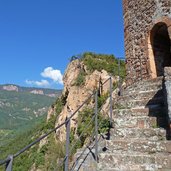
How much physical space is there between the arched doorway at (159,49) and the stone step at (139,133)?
3.41 m

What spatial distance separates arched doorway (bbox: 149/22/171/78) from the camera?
884cm

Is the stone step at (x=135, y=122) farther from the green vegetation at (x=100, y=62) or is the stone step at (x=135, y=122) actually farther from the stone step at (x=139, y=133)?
the green vegetation at (x=100, y=62)

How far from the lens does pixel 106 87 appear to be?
1602 cm

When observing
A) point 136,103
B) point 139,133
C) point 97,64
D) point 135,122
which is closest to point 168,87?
point 139,133

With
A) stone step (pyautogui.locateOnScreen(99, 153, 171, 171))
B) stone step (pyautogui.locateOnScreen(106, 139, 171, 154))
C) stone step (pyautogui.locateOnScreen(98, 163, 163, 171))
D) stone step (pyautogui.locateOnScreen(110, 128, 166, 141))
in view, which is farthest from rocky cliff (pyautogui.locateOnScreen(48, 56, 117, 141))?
stone step (pyautogui.locateOnScreen(98, 163, 163, 171))

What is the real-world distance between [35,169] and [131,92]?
10.5m

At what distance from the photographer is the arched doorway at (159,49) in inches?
348

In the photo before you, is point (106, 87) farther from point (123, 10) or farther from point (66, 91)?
point (123, 10)

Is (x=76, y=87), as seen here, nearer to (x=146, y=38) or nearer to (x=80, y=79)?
(x=80, y=79)

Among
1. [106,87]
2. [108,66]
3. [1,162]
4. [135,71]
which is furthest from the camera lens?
[108,66]

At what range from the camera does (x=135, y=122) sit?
6141 millimetres

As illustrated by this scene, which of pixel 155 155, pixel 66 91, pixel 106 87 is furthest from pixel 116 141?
pixel 66 91

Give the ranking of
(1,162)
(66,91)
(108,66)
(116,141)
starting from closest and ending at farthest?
(1,162) → (116,141) → (108,66) → (66,91)

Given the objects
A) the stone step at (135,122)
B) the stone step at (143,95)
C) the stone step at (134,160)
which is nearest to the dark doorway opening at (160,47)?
the stone step at (143,95)
